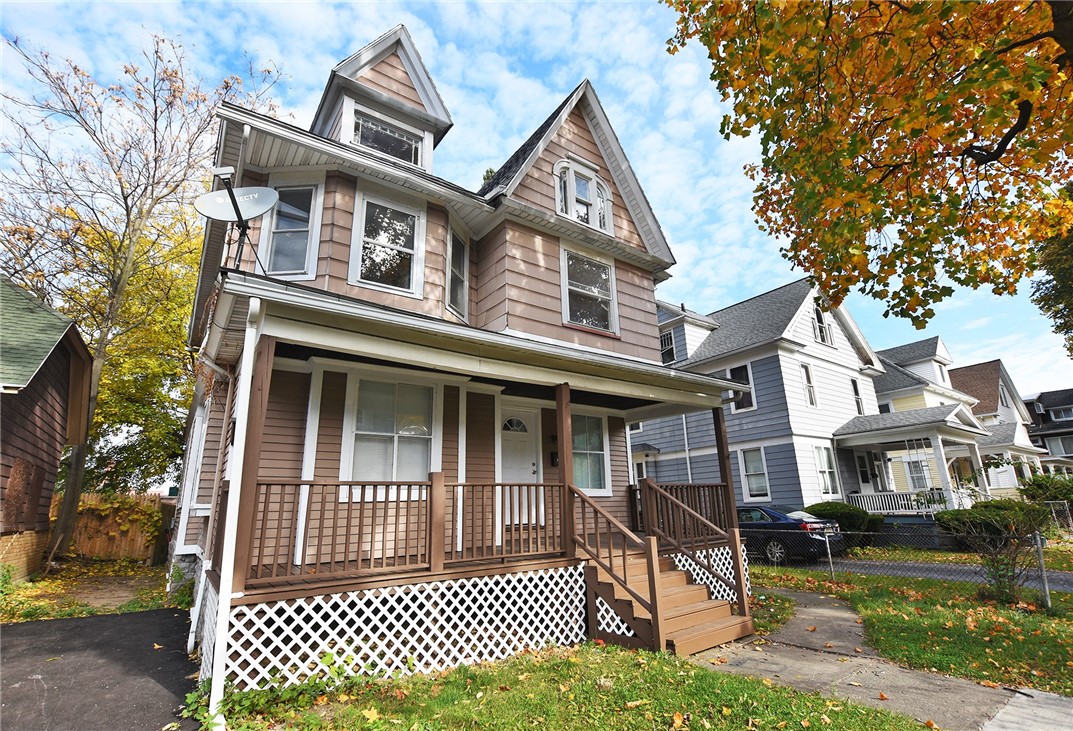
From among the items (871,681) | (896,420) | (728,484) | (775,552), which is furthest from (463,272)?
(896,420)

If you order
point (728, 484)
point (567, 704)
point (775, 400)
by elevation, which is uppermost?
point (775, 400)

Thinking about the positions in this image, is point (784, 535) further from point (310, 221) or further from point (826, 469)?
point (310, 221)

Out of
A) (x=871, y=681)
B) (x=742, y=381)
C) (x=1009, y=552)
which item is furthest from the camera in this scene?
(x=742, y=381)

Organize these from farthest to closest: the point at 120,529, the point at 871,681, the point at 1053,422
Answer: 1. the point at 1053,422
2. the point at 120,529
3. the point at 871,681

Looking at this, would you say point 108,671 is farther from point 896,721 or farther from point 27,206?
point 27,206

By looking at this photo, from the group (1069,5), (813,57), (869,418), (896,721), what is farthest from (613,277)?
(869,418)

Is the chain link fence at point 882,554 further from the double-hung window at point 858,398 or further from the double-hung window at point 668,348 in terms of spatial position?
the double-hung window at point 668,348

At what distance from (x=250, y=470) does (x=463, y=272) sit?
18.0 feet

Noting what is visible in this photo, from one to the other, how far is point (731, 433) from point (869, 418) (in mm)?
5291

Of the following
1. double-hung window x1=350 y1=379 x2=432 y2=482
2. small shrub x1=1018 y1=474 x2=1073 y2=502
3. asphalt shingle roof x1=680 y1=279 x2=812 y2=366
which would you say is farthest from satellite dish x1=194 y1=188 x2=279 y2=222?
small shrub x1=1018 y1=474 x2=1073 y2=502

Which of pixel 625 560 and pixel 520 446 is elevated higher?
pixel 520 446

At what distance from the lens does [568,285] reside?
9.73 meters

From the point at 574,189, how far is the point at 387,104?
390 centimetres

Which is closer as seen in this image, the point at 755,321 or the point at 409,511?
the point at 409,511
